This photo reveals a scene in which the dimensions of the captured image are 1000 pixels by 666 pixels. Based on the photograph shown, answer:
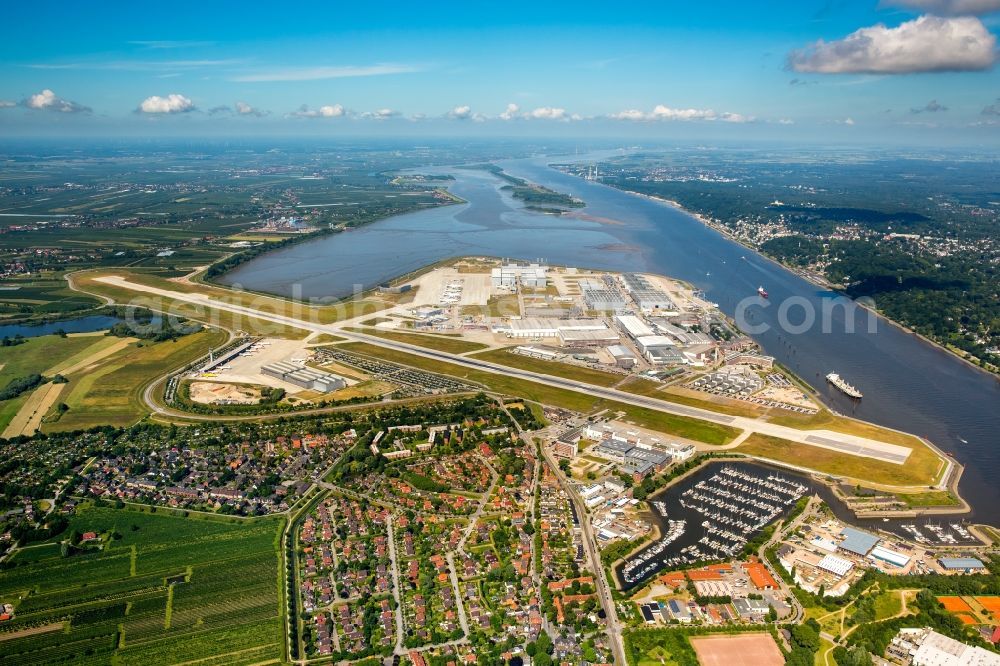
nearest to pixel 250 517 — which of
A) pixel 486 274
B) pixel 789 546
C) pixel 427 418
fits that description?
pixel 427 418

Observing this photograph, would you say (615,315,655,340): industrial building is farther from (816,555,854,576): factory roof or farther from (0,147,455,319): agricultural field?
(0,147,455,319): agricultural field

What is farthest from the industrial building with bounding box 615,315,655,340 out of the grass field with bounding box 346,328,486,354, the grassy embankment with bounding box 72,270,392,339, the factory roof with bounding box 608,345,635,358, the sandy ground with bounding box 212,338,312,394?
the sandy ground with bounding box 212,338,312,394

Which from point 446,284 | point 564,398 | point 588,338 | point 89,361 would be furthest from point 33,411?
point 446,284

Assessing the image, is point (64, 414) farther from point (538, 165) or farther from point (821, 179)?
point (538, 165)

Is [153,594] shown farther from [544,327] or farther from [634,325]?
[634,325]

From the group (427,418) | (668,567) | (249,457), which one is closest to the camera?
(668,567)
